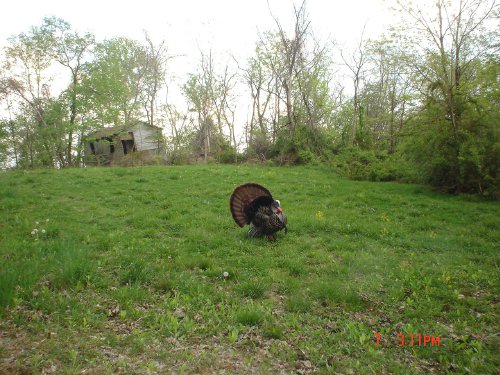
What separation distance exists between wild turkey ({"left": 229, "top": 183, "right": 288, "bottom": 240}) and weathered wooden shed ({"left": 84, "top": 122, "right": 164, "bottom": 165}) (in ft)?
91.9

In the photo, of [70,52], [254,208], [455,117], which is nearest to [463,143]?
[455,117]

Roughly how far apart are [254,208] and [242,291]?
3.13 m

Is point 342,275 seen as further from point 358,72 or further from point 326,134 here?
point 358,72

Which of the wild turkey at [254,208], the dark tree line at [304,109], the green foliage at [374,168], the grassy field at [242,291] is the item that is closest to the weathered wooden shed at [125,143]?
the dark tree line at [304,109]

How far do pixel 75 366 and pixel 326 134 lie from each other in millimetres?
25471

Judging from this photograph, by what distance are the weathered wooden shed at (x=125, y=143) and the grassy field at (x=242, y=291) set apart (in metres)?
24.7

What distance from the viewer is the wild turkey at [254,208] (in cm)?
859

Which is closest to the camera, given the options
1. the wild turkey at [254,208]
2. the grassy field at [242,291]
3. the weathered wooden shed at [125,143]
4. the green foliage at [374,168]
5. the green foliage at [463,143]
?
the grassy field at [242,291]

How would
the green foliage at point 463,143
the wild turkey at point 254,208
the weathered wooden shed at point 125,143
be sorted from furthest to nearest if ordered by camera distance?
the weathered wooden shed at point 125,143
the green foliage at point 463,143
the wild turkey at point 254,208

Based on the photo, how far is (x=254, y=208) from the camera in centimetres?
878

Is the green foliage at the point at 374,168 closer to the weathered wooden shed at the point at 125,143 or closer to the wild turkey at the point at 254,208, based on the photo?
the wild turkey at the point at 254,208

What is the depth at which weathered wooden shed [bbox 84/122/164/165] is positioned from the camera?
3438 centimetres

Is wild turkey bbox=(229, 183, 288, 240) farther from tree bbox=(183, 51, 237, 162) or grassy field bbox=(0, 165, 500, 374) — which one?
tree bbox=(183, 51, 237, 162)

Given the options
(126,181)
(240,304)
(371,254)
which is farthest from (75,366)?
(126,181)
